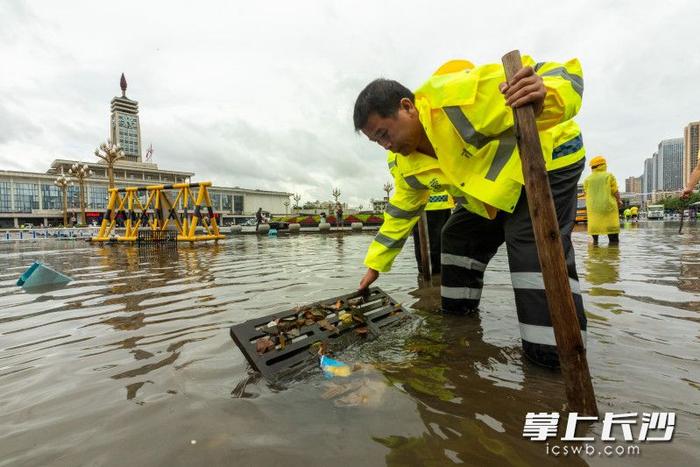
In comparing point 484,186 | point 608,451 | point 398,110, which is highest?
point 398,110

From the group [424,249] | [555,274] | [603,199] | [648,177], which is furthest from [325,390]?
[648,177]

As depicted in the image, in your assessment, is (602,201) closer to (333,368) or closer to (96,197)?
(333,368)

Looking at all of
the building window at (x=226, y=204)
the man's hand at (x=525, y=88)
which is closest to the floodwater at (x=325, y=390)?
the man's hand at (x=525, y=88)

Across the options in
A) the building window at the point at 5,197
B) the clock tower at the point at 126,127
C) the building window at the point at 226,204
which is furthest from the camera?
the clock tower at the point at 126,127

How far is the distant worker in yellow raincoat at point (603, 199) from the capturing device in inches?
312

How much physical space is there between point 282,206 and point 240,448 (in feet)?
374

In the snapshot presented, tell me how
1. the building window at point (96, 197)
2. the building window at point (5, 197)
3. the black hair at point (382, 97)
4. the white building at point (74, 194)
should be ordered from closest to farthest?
the black hair at point (382, 97), the building window at point (5, 197), the white building at point (74, 194), the building window at point (96, 197)

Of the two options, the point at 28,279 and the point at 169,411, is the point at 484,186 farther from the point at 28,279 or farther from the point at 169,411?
the point at 28,279

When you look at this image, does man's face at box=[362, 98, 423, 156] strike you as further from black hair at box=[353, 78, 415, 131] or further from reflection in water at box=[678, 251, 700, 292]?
reflection in water at box=[678, 251, 700, 292]

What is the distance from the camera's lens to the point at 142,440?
1.34 metres

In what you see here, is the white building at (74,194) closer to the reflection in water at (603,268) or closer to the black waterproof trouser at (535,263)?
the reflection in water at (603,268)

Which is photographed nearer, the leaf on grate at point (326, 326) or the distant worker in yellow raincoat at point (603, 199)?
the leaf on grate at point (326, 326)

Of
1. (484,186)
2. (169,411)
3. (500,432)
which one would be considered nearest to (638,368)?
(500,432)

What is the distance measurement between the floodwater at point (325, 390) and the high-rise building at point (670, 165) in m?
135
